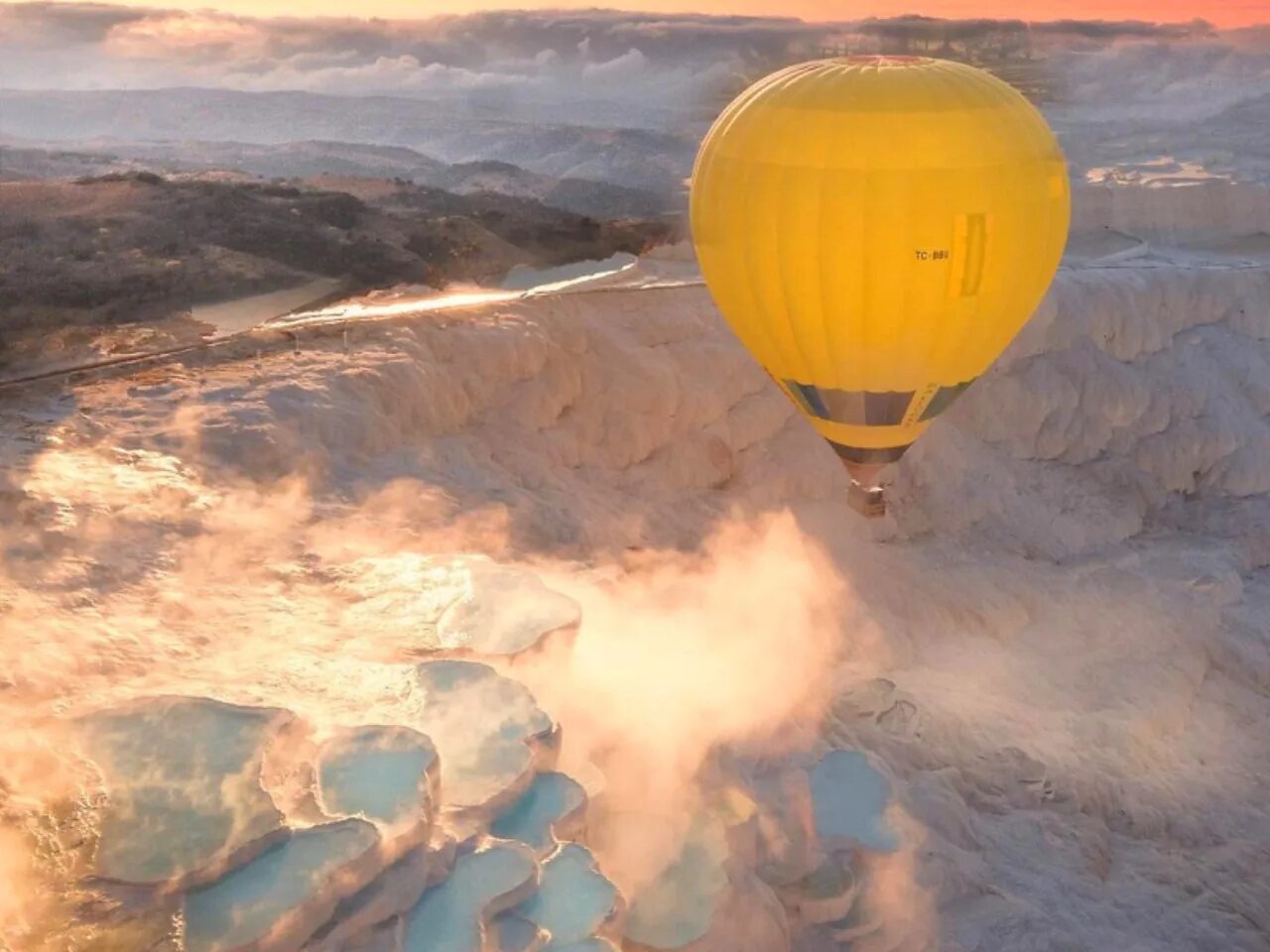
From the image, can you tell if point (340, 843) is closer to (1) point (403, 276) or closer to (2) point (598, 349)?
(2) point (598, 349)

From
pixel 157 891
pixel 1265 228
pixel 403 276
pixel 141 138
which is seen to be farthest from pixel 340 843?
pixel 141 138

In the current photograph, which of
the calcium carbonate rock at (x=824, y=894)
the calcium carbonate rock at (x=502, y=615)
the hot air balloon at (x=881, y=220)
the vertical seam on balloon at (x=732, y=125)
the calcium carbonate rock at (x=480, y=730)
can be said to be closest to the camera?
the calcium carbonate rock at (x=480, y=730)

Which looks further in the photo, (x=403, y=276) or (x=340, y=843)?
(x=403, y=276)

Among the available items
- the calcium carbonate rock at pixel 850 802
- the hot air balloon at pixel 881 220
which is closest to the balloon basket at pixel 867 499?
the hot air balloon at pixel 881 220

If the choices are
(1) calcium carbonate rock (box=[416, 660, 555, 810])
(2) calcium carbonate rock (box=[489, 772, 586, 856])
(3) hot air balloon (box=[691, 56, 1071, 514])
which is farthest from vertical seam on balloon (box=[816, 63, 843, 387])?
(2) calcium carbonate rock (box=[489, 772, 586, 856])

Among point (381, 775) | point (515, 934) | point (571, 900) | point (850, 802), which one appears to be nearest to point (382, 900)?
point (515, 934)

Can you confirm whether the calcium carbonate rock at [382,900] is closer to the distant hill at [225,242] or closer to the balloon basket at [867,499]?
the balloon basket at [867,499]

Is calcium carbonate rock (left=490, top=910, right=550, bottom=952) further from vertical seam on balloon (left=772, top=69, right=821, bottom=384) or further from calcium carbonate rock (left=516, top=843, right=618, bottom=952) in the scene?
vertical seam on balloon (left=772, top=69, right=821, bottom=384)
